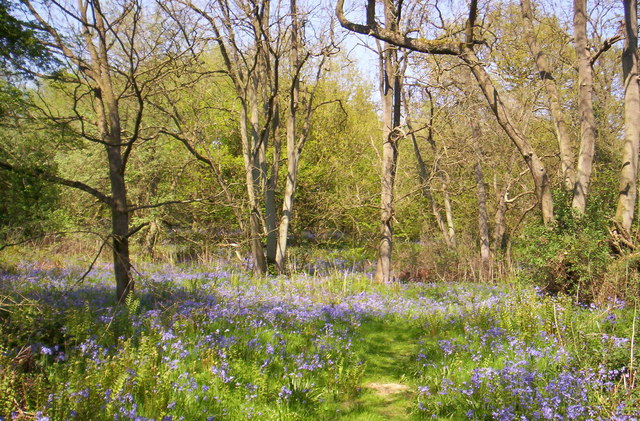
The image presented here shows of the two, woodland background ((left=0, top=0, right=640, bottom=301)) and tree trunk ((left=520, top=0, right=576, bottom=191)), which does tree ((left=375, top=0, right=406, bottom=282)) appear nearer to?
woodland background ((left=0, top=0, right=640, bottom=301))

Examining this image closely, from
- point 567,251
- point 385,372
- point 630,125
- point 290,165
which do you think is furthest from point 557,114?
point 385,372

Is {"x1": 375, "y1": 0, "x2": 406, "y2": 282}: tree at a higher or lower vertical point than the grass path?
higher

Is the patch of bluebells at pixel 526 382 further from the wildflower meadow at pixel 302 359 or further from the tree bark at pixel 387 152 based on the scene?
the tree bark at pixel 387 152

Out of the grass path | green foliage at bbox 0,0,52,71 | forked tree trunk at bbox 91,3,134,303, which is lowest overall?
the grass path

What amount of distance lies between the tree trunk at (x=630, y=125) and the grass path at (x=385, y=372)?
5.53 metres

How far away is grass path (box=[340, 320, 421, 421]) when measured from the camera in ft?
15.5

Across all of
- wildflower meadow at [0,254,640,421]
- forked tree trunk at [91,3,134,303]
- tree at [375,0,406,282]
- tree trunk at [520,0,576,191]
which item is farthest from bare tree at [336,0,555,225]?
forked tree trunk at [91,3,134,303]

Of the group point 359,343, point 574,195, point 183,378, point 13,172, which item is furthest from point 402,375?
point 574,195

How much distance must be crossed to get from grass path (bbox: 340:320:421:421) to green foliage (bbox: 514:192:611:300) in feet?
9.93

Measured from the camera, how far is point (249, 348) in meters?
5.48

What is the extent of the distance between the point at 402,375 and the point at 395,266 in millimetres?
10964

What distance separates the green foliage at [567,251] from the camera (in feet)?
26.7

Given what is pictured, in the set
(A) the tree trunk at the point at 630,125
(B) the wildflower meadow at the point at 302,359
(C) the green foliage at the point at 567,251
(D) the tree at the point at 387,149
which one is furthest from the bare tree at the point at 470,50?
(D) the tree at the point at 387,149

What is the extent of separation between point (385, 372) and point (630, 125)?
824 centimetres
